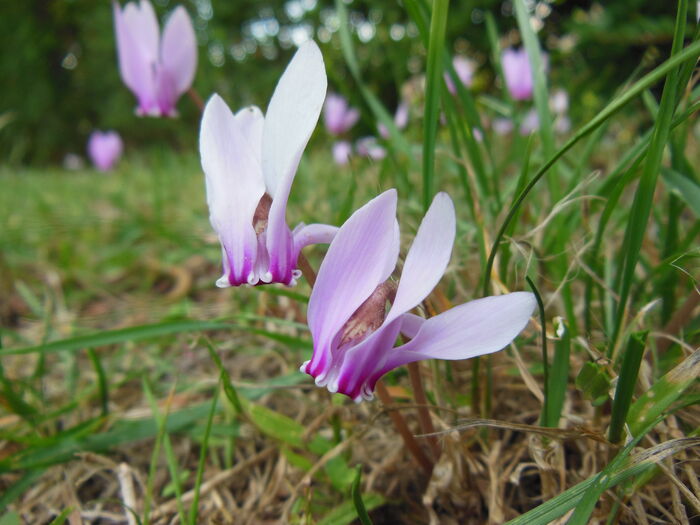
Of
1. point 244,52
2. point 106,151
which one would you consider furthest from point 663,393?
point 244,52

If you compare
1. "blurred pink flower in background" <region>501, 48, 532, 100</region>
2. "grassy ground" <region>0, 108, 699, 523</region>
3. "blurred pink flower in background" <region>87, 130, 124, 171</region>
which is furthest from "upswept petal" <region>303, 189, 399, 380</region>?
"blurred pink flower in background" <region>87, 130, 124, 171</region>

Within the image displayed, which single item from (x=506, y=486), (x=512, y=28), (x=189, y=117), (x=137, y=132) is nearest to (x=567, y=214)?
(x=506, y=486)

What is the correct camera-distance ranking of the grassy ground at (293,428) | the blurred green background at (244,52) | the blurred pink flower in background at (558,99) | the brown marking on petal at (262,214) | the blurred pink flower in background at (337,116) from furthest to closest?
the blurred pink flower in background at (337,116) < the blurred pink flower in background at (558,99) < the blurred green background at (244,52) < the grassy ground at (293,428) < the brown marking on petal at (262,214)

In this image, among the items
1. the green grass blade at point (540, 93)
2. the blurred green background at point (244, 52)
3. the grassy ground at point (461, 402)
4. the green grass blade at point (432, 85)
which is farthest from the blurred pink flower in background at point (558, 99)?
the green grass blade at point (432, 85)

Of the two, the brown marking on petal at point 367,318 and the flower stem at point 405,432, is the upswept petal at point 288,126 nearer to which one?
the brown marking on petal at point 367,318

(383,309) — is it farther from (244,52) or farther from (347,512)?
(244,52)

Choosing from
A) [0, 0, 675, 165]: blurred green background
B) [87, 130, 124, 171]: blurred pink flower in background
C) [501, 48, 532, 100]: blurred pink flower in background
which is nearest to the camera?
[0, 0, 675, 165]: blurred green background

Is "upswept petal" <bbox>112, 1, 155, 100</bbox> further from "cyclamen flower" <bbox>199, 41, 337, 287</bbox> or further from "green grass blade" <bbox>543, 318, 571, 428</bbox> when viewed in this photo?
"green grass blade" <bbox>543, 318, 571, 428</bbox>
